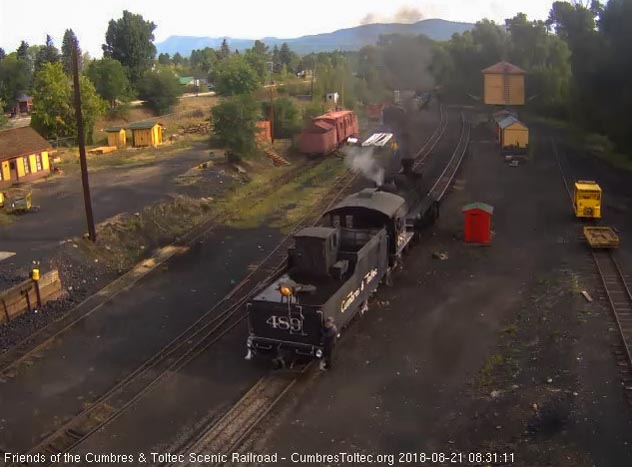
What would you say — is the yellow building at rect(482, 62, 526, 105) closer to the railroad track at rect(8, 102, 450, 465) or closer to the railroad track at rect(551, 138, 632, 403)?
the railroad track at rect(551, 138, 632, 403)

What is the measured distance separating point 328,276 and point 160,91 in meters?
60.2

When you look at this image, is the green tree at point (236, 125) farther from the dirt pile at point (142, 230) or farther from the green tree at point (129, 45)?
the green tree at point (129, 45)

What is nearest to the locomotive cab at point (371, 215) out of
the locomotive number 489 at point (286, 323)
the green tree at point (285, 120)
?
the locomotive number 489 at point (286, 323)

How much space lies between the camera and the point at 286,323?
1366 centimetres

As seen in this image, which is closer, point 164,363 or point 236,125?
point 164,363

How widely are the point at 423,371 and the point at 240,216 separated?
16240 millimetres

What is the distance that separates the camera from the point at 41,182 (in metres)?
34.8

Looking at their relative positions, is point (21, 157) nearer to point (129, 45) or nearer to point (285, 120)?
point (285, 120)

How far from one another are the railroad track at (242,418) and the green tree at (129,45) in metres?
70.8

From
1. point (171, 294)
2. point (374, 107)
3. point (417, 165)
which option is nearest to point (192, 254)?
point (171, 294)

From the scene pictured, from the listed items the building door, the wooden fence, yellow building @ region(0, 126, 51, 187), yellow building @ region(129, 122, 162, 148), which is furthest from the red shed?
the wooden fence

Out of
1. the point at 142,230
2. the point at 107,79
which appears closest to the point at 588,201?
the point at 142,230

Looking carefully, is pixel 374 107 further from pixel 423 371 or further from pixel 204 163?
pixel 423 371

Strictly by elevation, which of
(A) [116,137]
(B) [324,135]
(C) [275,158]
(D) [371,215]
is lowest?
(C) [275,158]
